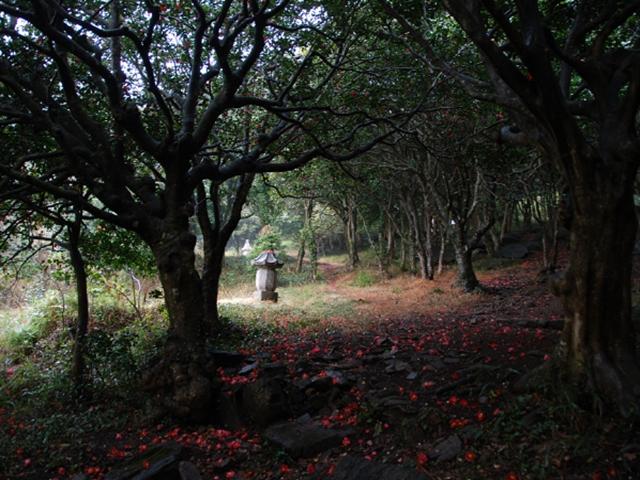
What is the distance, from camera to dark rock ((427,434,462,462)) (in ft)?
13.7

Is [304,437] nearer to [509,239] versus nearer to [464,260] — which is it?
[464,260]

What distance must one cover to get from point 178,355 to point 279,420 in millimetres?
1799

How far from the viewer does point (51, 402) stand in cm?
751

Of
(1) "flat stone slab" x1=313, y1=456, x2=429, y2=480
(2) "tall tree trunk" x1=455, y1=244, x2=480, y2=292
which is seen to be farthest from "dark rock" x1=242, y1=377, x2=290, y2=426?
(2) "tall tree trunk" x1=455, y1=244, x2=480, y2=292

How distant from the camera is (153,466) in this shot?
468cm

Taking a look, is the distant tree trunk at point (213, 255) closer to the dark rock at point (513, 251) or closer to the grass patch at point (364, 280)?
the grass patch at point (364, 280)

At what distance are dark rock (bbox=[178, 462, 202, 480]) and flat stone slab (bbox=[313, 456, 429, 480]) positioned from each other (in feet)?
4.58

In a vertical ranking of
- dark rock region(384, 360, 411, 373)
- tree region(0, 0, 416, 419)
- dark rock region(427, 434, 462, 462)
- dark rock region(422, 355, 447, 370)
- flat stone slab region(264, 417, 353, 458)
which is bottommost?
flat stone slab region(264, 417, 353, 458)

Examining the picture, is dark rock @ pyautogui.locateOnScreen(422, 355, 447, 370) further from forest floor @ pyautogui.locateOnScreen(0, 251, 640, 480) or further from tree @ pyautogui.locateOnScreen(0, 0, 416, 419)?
tree @ pyautogui.locateOnScreen(0, 0, 416, 419)

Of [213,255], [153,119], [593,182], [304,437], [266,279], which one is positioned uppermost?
[153,119]

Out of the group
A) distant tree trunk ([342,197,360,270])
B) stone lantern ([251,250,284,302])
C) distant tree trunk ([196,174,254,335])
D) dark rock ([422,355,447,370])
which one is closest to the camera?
dark rock ([422,355,447,370])

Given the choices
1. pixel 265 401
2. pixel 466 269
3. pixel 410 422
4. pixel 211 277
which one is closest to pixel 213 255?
pixel 211 277

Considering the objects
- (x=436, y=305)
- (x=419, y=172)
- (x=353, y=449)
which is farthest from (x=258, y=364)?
(x=419, y=172)

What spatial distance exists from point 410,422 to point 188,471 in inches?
101
